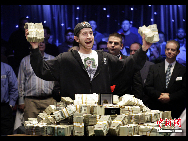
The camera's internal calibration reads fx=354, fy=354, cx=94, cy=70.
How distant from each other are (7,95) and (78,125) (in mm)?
2855

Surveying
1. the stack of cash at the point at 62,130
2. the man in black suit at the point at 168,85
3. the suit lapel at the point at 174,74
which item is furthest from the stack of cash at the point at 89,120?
the suit lapel at the point at 174,74

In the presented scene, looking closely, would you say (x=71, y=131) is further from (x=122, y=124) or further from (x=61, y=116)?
(x=122, y=124)

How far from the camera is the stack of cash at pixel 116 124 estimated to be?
3403 mm

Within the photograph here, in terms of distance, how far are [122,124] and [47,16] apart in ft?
12.3

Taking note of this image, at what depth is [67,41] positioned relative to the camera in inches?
257

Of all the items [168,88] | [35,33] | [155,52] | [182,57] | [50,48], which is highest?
[35,33]

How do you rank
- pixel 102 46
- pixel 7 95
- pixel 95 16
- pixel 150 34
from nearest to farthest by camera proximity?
pixel 150 34
pixel 7 95
pixel 102 46
pixel 95 16

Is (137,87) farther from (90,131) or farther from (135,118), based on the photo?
(90,131)

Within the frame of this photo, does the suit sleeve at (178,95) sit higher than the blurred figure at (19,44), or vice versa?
the blurred figure at (19,44)

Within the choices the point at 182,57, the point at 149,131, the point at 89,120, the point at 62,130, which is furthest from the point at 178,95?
the point at 62,130

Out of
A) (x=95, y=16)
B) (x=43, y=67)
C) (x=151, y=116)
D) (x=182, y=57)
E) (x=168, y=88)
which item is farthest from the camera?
(x=95, y=16)

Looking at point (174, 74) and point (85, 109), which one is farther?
point (174, 74)

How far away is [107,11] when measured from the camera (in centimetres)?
684

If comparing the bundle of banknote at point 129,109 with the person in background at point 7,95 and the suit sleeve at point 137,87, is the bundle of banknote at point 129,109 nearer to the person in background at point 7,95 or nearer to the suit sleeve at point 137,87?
the suit sleeve at point 137,87
